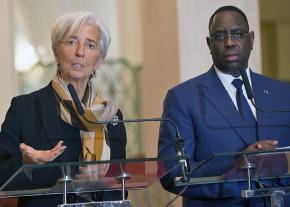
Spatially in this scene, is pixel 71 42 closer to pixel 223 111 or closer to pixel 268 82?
pixel 223 111

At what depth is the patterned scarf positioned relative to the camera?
501cm

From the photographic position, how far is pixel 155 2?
8008 millimetres

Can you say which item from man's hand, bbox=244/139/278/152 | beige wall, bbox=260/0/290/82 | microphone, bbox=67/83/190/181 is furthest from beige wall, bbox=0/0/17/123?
beige wall, bbox=260/0/290/82

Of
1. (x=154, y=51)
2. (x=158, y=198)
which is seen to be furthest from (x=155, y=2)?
(x=158, y=198)

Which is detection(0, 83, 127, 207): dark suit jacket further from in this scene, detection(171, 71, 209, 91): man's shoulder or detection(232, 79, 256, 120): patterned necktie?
detection(232, 79, 256, 120): patterned necktie

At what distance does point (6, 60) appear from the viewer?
7480mm

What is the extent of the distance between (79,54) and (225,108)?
0.81 meters

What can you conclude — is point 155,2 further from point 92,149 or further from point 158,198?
point 92,149

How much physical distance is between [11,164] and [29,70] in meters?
5.58

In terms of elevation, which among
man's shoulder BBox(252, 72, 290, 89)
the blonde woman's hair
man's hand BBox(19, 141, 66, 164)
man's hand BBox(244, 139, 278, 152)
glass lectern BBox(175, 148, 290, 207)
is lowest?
glass lectern BBox(175, 148, 290, 207)

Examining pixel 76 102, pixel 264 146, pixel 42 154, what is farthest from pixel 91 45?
pixel 264 146

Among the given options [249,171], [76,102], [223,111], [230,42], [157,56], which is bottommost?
[249,171]

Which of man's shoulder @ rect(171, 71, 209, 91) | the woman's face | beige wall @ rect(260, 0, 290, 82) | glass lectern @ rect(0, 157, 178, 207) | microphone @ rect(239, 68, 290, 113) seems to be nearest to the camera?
glass lectern @ rect(0, 157, 178, 207)

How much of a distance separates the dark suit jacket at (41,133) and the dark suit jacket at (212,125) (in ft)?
0.86
